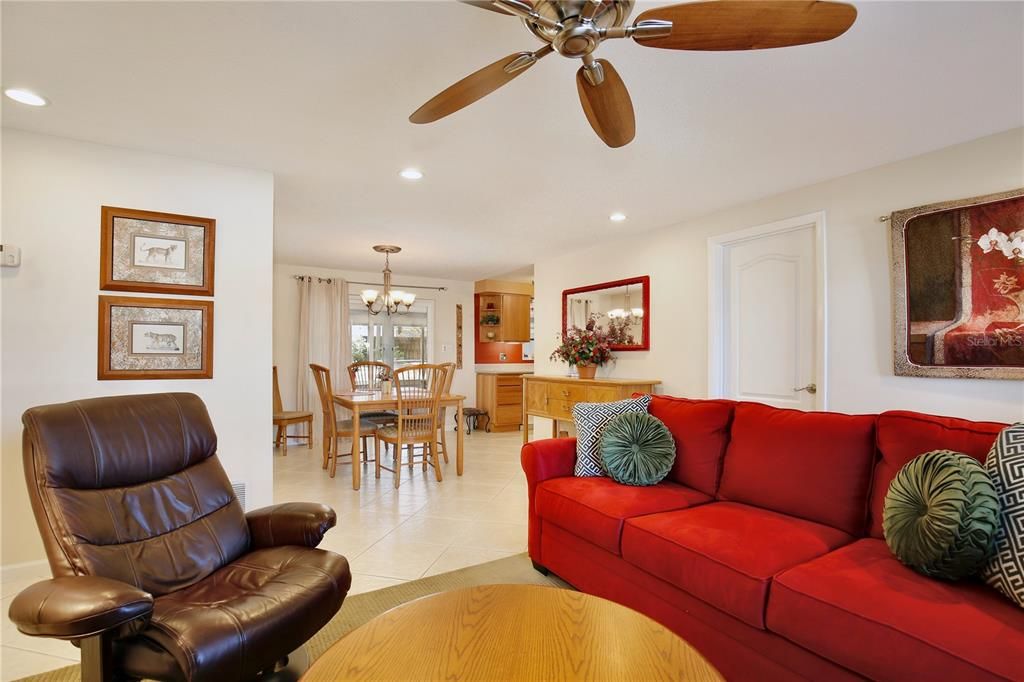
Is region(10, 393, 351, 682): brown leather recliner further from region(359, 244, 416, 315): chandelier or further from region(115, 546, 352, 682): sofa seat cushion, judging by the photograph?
region(359, 244, 416, 315): chandelier

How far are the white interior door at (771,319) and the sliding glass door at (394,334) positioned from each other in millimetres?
4513

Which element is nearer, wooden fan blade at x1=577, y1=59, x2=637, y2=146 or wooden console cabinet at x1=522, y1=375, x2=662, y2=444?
wooden fan blade at x1=577, y1=59, x2=637, y2=146

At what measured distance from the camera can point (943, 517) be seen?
142 centimetres

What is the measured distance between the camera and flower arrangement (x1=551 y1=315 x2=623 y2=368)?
15.7 ft

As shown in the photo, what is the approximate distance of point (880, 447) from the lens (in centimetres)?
193

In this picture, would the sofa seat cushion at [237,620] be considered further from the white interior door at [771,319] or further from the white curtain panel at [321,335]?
the white curtain panel at [321,335]

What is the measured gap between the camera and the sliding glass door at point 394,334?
6811 mm

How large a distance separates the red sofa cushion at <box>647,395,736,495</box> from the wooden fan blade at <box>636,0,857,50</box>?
1728 mm

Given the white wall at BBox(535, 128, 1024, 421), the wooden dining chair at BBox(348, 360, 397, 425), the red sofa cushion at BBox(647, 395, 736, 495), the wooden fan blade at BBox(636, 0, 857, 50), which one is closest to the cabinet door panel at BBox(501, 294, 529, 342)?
the wooden dining chair at BBox(348, 360, 397, 425)

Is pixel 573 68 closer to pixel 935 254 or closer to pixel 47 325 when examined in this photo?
pixel 935 254

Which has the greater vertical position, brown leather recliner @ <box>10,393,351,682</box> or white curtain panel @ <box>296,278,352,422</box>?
white curtain panel @ <box>296,278,352,422</box>

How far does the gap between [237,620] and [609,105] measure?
1932 millimetres

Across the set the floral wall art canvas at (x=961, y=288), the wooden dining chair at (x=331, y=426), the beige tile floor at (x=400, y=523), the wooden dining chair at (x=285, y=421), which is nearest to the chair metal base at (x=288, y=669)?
the beige tile floor at (x=400, y=523)

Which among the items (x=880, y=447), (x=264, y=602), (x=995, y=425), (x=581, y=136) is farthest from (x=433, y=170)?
(x=995, y=425)
